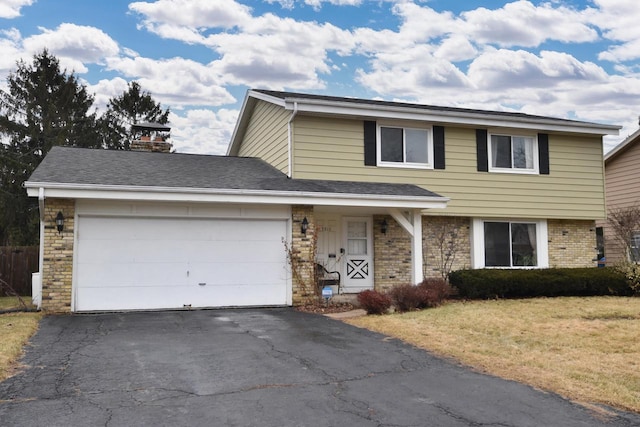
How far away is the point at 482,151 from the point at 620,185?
897cm

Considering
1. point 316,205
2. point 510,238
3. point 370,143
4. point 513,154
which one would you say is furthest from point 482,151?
point 316,205

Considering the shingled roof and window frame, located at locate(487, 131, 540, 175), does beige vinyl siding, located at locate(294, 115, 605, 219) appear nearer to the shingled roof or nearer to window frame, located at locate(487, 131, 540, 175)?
window frame, located at locate(487, 131, 540, 175)

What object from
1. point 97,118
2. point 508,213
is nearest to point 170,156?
point 508,213

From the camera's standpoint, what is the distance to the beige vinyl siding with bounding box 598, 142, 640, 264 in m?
21.3

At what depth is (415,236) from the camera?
47.5ft

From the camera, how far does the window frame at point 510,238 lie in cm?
1634

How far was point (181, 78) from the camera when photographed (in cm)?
3003

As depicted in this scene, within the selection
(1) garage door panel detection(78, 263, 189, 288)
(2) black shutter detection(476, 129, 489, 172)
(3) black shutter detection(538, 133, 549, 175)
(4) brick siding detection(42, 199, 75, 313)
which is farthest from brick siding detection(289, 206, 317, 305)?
(3) black shutter detection(538, 133, 549, 175)

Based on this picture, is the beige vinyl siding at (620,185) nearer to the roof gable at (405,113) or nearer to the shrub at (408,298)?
the roof gable at (405,113)

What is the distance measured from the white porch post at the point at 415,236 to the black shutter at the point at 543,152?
16.6ft

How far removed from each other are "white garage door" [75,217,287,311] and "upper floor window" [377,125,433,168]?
395cm

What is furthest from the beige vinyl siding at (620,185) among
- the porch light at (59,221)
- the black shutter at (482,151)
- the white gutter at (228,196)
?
the porch light at (59,221)

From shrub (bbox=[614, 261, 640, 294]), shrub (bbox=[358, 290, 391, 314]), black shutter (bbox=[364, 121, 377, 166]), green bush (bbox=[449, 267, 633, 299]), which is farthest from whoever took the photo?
black shutter (bbox=[364, 121, 377, 166])

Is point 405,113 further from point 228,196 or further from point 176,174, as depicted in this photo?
point 176,174
